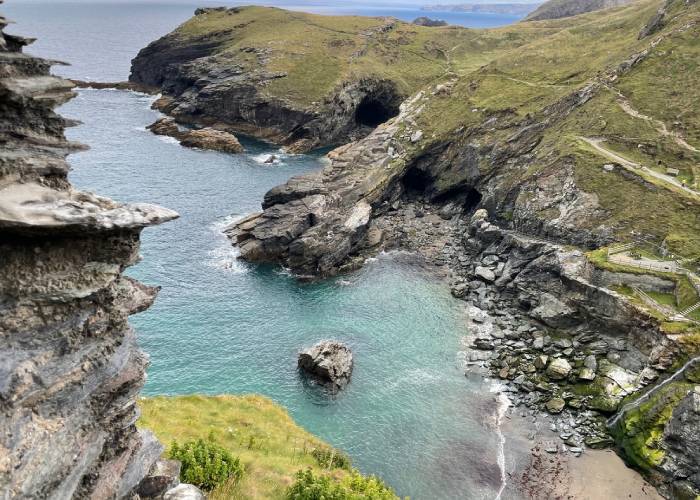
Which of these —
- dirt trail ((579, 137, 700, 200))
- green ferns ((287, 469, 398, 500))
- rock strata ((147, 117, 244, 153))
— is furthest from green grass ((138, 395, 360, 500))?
rock strata ((147, 117, 244, 153))

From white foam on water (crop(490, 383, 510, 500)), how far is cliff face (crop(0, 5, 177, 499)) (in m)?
38.8

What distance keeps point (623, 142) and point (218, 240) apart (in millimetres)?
71199

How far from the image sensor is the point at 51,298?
17.3 m

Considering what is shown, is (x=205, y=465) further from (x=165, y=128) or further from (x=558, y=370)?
(x=165, y=128)

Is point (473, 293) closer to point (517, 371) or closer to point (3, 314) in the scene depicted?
point (517, 371)

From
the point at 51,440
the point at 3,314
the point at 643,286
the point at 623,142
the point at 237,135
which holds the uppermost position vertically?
the point at 3,314

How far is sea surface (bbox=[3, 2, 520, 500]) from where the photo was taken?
170 feet

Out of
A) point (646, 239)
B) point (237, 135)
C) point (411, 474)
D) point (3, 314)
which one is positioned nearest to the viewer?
point (3, 314)

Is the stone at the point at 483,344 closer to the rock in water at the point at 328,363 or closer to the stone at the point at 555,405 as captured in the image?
the stone at the point at 555,405

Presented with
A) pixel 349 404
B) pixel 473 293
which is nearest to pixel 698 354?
pixel 473 293

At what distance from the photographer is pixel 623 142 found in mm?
93312

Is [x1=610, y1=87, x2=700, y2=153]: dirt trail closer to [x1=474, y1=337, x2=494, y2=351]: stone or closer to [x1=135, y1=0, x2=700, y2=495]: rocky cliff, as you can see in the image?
[x1=135, y1=0, x2=700, y2=495]: rocky cliff

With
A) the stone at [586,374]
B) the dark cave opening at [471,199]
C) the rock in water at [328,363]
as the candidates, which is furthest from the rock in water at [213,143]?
the stone at [586,374]

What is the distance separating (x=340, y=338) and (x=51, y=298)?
52664mm
